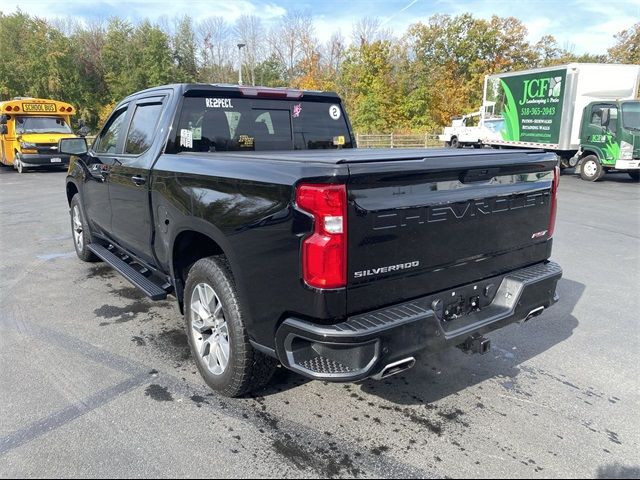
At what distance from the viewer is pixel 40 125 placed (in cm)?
1831

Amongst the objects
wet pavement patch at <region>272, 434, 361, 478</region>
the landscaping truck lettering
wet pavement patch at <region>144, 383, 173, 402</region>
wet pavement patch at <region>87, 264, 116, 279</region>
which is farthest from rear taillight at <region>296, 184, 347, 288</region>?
the landscaping truck lettering

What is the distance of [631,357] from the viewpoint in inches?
148

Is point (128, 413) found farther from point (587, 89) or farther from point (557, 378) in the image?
point (587, 89)

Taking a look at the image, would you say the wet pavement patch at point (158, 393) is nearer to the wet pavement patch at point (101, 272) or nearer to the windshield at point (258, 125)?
the windshield at point (258, 125)

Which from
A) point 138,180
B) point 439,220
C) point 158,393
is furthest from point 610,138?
point 158,393

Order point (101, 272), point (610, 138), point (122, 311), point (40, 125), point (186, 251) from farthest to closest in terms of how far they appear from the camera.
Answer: point (40, 125), point (610, 138), point (101, 272), point (122, 311), point (186, 251)

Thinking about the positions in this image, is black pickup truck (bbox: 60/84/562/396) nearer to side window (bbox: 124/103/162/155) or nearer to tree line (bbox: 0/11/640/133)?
side window (bbox: 124/103/162/155)

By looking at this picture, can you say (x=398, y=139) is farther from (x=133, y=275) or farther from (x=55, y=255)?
(x=133, y=275)

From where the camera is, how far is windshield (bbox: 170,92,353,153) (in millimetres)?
3977

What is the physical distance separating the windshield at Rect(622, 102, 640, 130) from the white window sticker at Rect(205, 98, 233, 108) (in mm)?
14714

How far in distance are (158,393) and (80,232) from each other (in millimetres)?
3816

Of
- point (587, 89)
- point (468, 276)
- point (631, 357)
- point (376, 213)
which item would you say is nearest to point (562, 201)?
point (587, 89)

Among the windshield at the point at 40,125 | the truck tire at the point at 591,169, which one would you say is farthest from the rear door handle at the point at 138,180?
the windshield at the point at 40,125

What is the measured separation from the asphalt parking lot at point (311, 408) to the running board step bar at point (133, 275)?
0.43 m
